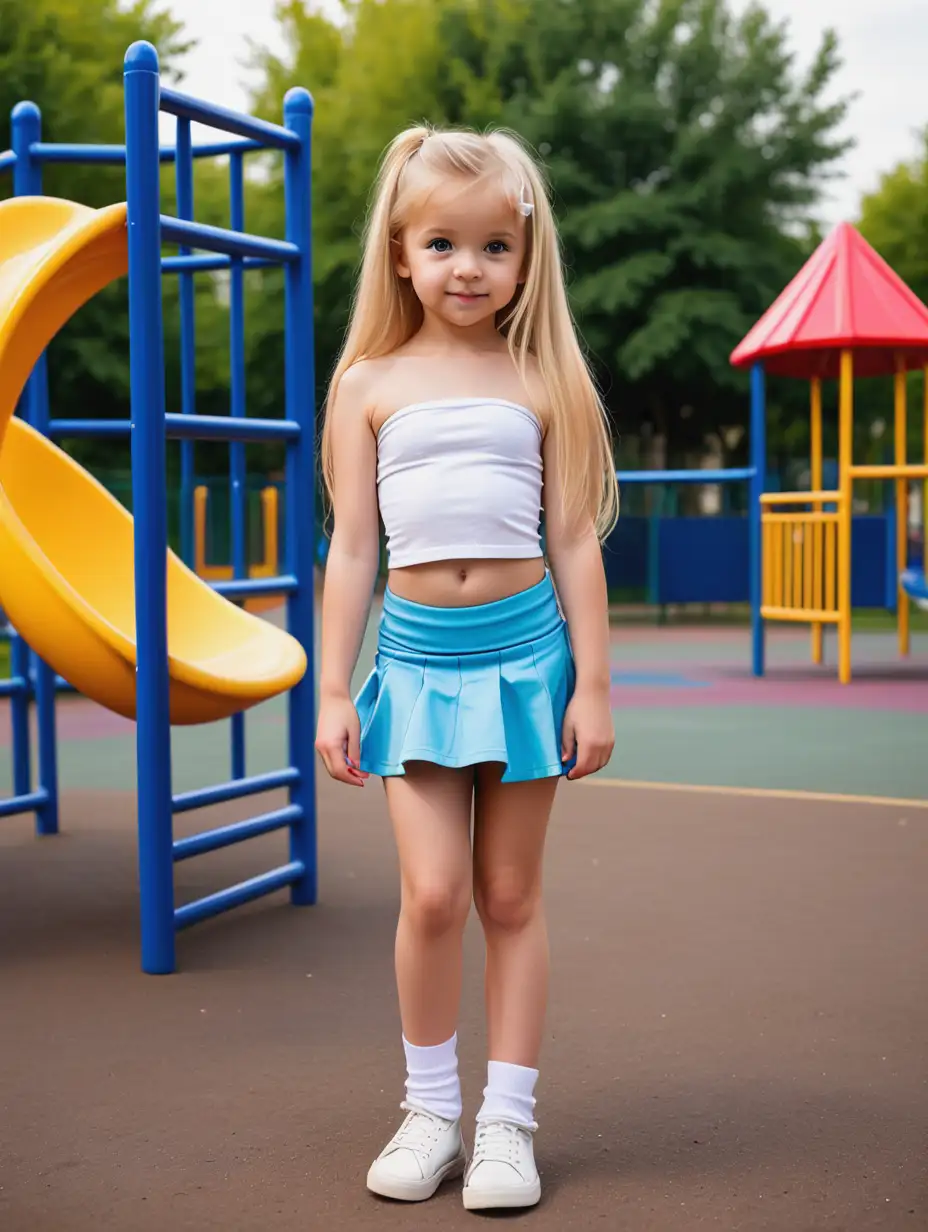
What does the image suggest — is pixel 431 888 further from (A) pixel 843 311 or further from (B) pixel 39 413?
(A) pixel 843 311

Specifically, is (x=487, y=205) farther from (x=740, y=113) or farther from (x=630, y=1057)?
(x=740, y=113)

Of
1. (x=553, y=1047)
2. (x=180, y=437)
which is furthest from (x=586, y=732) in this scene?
(x=180, y=437)

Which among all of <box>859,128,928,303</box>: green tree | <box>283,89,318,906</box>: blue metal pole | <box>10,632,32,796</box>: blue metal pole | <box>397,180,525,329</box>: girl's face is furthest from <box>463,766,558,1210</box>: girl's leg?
<box>859,128,928,303</box>: green tree

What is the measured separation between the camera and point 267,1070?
3.22 meters

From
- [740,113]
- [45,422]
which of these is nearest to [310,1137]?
[45,422]

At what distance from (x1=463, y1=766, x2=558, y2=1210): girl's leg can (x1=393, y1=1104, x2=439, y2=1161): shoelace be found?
0.25ft

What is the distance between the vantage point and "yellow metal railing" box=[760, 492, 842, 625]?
1123 cm

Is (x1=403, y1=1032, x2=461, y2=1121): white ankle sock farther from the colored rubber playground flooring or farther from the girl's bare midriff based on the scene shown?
the girl's bare midriff

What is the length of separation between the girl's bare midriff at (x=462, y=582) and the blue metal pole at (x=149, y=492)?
1363 mm

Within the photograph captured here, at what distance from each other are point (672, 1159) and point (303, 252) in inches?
113

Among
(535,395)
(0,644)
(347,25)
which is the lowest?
(0,644)

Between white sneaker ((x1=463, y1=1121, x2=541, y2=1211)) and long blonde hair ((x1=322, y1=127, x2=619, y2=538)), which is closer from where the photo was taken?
white sneaker ((x1=463, y1=1121, x2=541, y2=1211))

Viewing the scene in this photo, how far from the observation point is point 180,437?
4176 millimetres

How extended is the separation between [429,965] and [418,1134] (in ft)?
0.89
